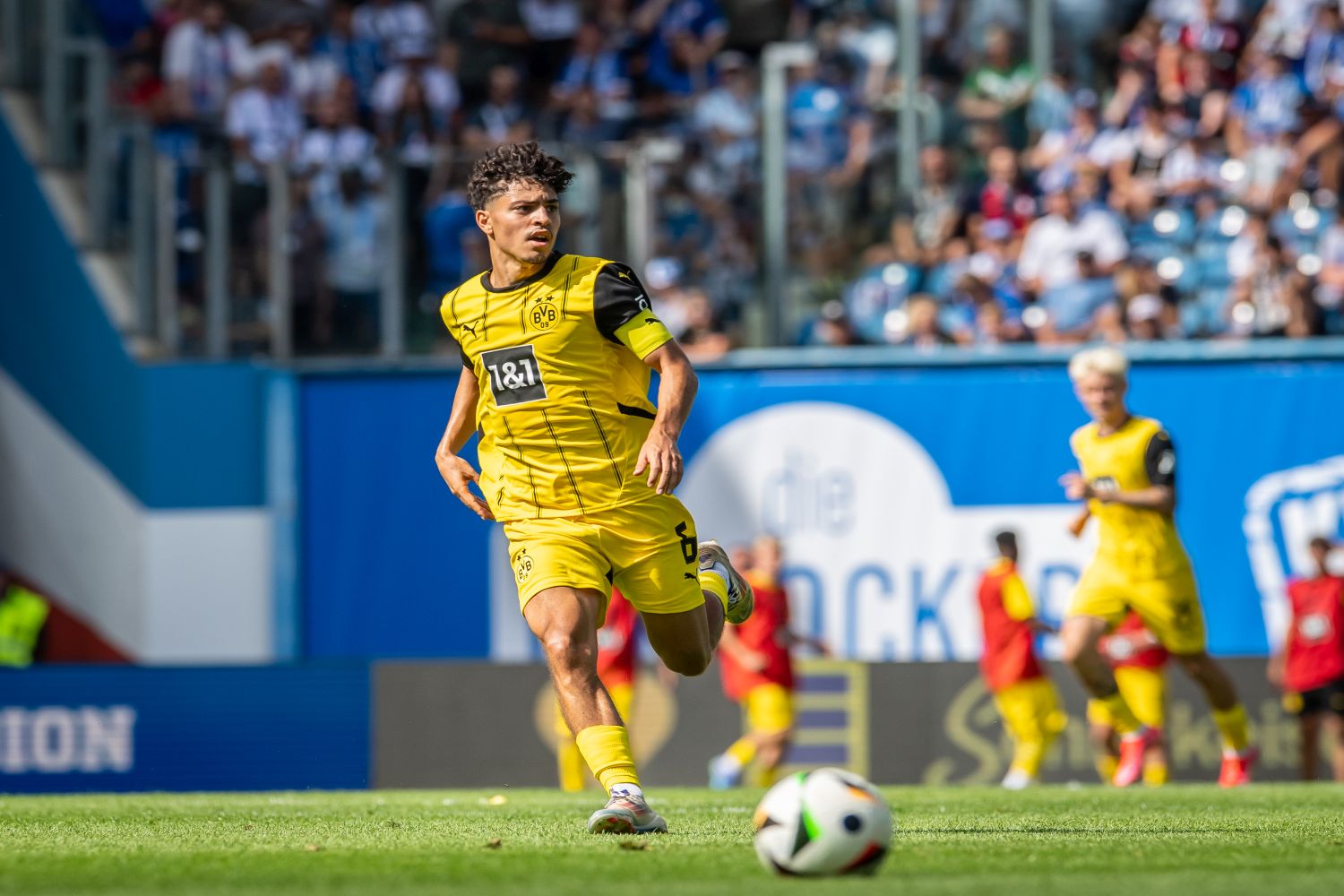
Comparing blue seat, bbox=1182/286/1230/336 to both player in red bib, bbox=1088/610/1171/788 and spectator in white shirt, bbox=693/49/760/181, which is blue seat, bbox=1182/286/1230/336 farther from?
player in red bib, bbox=1088/610/1171/788

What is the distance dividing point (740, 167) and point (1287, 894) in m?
12.4

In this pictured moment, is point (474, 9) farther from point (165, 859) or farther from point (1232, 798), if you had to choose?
point (165, 859)

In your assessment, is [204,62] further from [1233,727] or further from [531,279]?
[531,279]

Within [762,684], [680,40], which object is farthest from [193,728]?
[680,40]

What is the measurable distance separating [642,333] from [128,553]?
11.3 meters

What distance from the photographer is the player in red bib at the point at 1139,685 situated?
12.9 metres

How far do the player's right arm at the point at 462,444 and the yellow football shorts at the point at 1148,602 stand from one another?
14.9 feet

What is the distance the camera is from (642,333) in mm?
7527

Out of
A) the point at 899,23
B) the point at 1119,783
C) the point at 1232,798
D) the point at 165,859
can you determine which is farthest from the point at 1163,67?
the point at 165,859

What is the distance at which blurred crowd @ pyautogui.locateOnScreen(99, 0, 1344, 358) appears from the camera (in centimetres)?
1689

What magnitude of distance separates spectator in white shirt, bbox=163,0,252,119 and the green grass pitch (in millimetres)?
9794

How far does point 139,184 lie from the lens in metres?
17.5

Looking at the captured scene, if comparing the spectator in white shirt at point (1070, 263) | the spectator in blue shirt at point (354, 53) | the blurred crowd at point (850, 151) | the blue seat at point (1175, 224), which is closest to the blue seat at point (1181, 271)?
the blurred crowd at point (850, 151)

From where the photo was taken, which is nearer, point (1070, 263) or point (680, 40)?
point (1070, 263)
